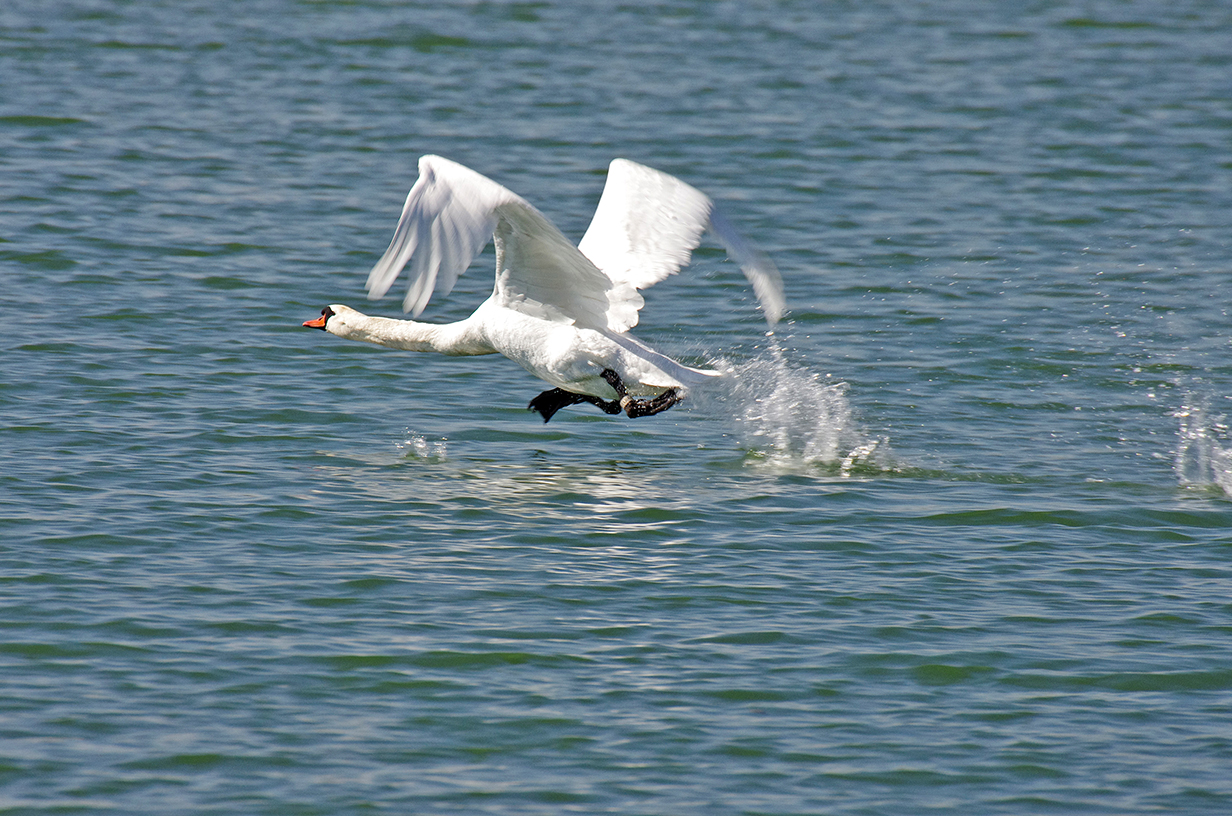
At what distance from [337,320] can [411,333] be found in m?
0.70

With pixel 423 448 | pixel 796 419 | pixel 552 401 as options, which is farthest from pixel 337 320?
pixel 796 419

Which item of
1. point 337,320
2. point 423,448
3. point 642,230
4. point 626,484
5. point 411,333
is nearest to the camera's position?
point 626,484

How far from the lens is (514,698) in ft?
25.6

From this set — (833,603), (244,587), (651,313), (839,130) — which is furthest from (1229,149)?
(244,587)

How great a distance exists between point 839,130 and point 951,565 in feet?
43.8

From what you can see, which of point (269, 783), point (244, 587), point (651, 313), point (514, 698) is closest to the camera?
point (269, 783)

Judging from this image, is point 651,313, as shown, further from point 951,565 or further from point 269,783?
point 269,783

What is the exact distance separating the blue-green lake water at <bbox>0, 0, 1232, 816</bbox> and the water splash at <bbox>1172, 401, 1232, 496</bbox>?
51 millimetres

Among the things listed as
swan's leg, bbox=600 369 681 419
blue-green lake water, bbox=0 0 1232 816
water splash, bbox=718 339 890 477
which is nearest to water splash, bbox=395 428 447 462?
blue-green lake water, bbox=0 0 1232 816

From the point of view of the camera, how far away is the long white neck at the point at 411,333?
1141cm

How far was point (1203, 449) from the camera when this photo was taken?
1180 cm

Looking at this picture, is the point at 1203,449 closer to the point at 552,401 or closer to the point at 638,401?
the point at 638,401

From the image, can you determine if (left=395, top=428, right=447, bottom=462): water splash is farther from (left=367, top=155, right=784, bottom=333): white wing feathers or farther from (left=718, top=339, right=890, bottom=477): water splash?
(left=718, top=339, right=890, bottom=477): water splash

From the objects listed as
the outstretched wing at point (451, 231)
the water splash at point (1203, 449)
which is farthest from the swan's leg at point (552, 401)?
the water splash at point (1203, 449)
